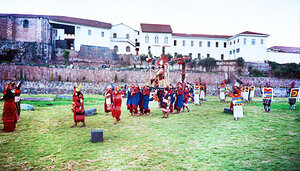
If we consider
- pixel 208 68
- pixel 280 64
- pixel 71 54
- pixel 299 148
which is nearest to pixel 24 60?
pixel 71 54

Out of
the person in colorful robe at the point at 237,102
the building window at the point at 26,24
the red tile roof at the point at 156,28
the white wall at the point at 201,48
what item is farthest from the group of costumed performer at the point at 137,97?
the white wall at the point at 201,48

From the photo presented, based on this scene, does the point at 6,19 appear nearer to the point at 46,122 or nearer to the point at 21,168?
the point at 46,122

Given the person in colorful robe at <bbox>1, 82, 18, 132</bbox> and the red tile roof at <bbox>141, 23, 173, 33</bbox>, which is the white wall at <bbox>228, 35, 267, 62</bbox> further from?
the person in colorful robe at <bbox>1, 82, 18, 132</bbox>

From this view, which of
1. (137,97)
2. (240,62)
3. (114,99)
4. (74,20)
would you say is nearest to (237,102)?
(137,97)

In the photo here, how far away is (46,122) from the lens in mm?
9430

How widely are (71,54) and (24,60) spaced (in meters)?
9.48

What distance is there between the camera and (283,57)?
48719mm

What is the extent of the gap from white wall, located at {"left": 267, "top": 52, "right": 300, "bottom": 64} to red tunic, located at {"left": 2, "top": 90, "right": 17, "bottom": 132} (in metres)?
54.8

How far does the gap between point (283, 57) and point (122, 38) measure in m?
40.8

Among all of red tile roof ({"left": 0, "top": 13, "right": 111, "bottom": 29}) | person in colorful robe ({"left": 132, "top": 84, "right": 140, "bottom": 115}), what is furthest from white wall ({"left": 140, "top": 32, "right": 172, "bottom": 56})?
person in colorful robe ({"left": 132, "top": 84, "right": 140, "bottom": 115})

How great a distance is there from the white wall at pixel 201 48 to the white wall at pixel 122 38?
1155cm

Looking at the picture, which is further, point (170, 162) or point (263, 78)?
point (263, 78)

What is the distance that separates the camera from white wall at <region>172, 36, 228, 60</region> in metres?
54.0

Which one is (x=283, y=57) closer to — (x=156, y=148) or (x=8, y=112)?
(x=156, y=148)
